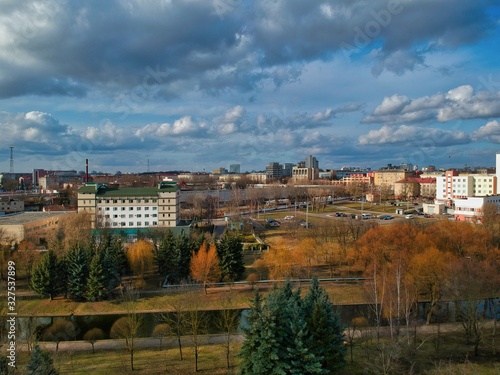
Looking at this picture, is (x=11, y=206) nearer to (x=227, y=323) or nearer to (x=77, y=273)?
(x=77, y=273)

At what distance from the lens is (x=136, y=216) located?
34.4 metres

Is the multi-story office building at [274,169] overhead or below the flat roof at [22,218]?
overhead

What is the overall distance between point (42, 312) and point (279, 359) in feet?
43.0

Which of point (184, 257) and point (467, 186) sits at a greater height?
point (467, 186)

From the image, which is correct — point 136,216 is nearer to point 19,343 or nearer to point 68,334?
point 68,334

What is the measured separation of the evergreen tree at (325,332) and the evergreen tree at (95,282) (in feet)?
38.1

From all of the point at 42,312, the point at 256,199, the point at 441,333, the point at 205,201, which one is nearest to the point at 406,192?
the point at 256,199

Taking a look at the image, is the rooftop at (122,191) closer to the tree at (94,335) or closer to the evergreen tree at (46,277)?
the evergreen tree at (46,277)

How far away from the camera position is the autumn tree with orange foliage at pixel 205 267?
1938 cm

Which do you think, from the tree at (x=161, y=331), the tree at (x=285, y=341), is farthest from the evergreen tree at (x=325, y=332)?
the tree at (x=161, y=331)

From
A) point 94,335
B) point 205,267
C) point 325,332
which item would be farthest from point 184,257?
point 325,332

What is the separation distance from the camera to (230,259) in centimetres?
2066

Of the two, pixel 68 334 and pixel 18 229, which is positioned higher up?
pixel 18 229

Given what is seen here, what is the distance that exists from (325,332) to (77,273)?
13.1 m
